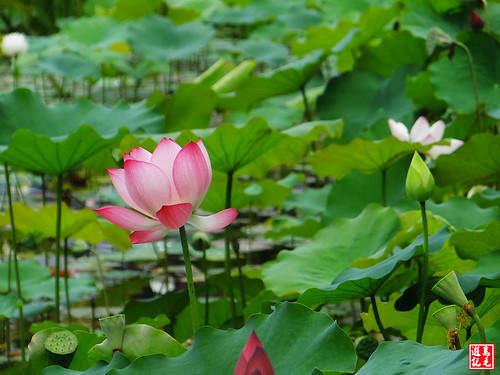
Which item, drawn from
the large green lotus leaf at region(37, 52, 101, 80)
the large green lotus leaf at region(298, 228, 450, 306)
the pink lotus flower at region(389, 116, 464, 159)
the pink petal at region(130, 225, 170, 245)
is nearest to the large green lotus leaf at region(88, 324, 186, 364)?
the pink petal at region(130, 225, 170, 245)

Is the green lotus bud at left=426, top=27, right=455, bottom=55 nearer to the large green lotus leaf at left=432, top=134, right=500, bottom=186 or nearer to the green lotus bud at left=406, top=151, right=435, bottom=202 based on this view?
the large green lotus leaf at left=432, top=134, right=500, bottom=186

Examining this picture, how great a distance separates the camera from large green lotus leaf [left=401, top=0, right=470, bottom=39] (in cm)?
219

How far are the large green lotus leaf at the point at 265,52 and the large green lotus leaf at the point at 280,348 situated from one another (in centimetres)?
245

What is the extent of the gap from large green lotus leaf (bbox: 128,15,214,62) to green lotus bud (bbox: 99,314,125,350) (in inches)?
96.5

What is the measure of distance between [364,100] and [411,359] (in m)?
1.58

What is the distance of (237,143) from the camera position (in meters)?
1.41

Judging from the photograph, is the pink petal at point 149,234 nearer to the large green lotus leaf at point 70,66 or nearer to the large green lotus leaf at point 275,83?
the large green lotus leaf at point 275,83

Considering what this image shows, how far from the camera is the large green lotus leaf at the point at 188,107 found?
7.32 feet

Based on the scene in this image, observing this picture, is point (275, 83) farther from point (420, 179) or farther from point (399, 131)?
point (420, 179)

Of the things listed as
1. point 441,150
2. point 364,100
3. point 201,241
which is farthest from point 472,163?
point 364,100

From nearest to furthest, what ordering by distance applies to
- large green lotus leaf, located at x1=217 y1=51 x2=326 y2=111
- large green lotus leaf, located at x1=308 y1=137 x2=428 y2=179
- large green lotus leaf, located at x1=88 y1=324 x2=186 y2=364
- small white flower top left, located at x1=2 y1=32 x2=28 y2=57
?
large green lotus leaf, located at x1=88 y1=324 x2=186 y2=364 < large green lotus leaf, located at x1=308 y1=137 x2=428 y2=179 < large green lotus leaf, located at x1=217 y1=51 x2=326 y2=111 < small white flower top left, located at x1=2 y1=32 x2=28 y2=57

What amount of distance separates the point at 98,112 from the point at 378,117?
2.62 ft

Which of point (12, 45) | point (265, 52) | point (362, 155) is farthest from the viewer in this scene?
point (265, 52)

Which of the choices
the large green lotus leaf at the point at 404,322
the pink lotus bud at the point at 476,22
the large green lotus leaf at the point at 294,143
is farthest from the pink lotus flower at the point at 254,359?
the pink lotus bud at the point at 476,22
